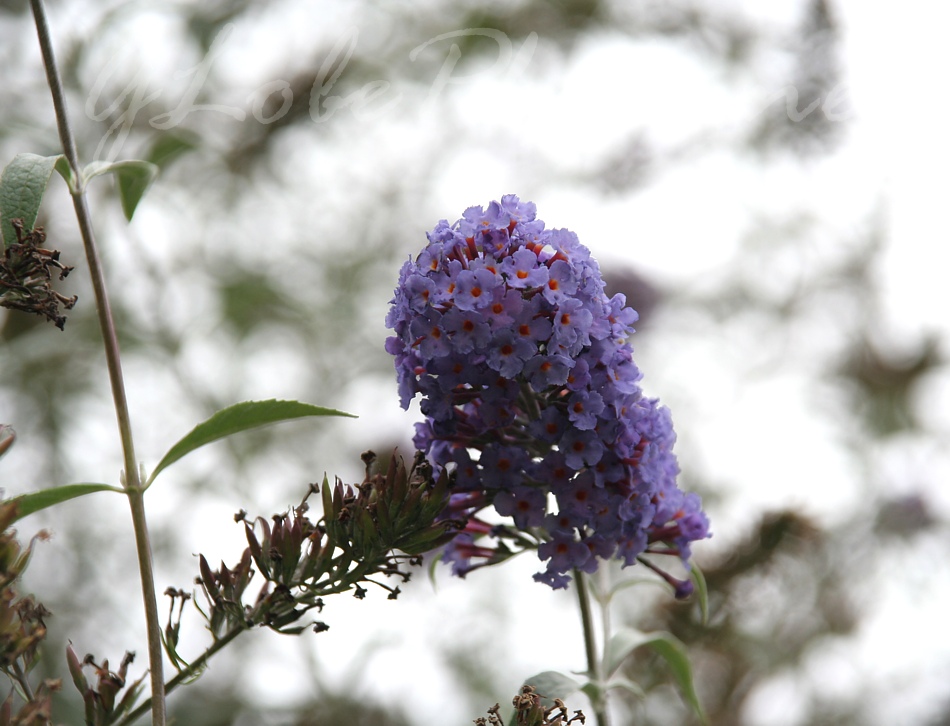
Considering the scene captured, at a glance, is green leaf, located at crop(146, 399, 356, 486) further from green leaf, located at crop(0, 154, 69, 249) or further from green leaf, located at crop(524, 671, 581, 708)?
green leaf, located at crop(524, 671, 581, 708)

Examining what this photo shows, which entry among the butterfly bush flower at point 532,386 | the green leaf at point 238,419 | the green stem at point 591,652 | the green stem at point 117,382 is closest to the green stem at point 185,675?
the green stem at point 117,382

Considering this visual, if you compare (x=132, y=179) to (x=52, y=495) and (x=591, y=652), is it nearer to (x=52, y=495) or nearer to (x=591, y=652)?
(x=52, y=495)

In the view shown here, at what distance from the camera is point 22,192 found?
923 millimetres

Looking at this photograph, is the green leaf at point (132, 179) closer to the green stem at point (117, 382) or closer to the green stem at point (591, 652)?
the green stem at point (117, 382)

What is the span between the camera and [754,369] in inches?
151

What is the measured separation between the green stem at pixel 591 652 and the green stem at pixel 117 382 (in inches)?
19.8

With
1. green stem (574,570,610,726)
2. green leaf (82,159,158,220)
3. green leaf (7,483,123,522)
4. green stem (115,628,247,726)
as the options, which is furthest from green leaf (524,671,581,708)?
green leaf (82,159,158,220)

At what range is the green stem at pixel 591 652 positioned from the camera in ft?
3.80

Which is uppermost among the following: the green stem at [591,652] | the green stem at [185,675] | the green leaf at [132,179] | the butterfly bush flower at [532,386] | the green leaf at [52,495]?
the green leaf at [132,179]

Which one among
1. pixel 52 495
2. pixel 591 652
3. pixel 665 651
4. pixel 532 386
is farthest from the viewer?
pixel 665 651

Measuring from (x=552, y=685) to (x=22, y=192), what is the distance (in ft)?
2.64

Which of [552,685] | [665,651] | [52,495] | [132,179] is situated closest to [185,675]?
[52,495]

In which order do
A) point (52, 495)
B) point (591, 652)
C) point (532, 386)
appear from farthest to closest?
point (591, 652) → point (532, 386) → point (52, 495)

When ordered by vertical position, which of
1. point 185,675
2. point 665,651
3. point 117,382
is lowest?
point 185,675
